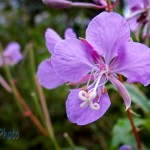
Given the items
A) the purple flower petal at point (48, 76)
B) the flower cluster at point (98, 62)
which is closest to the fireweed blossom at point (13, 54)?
the purple flower petal at point (48, 76)

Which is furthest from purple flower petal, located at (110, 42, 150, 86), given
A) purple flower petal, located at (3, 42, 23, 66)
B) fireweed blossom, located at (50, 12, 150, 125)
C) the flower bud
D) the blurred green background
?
purple flower petal, located at (3, 42, 23, 66)

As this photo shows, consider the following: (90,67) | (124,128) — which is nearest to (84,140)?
(124,128)

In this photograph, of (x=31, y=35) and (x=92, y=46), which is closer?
(x=92, y=46)

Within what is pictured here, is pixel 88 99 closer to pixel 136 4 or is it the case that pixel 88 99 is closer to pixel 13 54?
pixel 136 4

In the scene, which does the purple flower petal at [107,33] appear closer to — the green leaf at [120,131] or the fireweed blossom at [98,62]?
the fireweed blossom at [98,62]

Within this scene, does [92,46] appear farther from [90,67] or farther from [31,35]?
[31,35]

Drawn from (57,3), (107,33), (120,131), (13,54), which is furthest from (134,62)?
(13,54)
